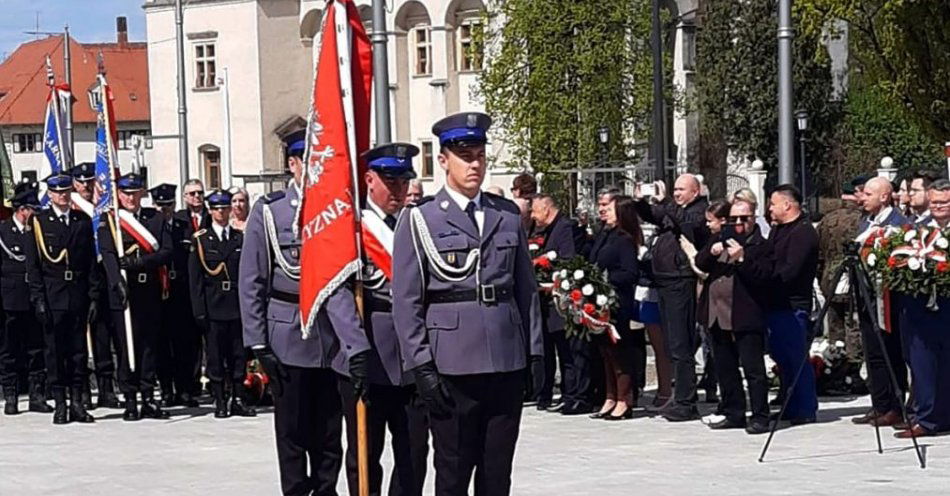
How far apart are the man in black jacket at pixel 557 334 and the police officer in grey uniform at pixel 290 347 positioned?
5.61 m

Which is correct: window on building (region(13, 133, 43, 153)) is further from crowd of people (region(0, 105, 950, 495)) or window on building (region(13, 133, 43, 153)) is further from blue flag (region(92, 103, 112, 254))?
blue flag (region(92, 103, 112, 254))

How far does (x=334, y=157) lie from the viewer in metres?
9.20

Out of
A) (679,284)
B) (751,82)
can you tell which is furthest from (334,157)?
(751,82)

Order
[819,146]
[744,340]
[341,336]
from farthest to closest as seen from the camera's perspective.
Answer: [819,146] < [744,340] < [341,336]

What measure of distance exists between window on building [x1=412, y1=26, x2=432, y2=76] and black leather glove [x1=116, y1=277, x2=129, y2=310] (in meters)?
53.0

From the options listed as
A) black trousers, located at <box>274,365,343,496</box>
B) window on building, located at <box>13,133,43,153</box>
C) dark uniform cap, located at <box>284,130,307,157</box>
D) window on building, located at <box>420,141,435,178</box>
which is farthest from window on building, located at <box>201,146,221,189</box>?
black trousers, located at <box>274,365,343,496</box>

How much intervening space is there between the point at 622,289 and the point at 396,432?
18.3 feet

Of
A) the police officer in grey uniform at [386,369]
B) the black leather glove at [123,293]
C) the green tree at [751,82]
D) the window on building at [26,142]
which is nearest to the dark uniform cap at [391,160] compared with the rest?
the police officer in grey uniform at [386,369]

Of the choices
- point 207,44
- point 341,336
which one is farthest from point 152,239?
point 207,44

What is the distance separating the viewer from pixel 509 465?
8.39 metres

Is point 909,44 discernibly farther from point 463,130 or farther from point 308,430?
point 463,130

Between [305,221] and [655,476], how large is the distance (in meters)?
3.61

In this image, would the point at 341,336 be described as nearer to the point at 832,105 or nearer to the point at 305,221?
the point at 305,221

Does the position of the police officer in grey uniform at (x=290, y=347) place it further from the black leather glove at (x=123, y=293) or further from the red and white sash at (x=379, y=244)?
the black leather glove at (x=123, y=293)
